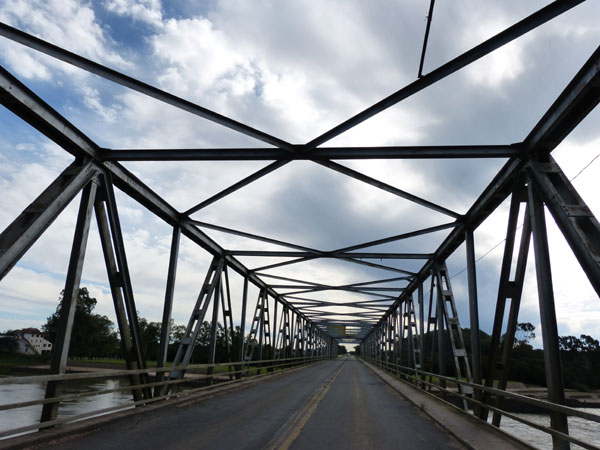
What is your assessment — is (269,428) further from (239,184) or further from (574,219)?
(574,219)

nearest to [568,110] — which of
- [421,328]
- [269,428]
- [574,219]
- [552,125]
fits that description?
[552,125]

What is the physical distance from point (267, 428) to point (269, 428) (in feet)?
0.13

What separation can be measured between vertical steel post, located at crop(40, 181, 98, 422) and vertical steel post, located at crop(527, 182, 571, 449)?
7.90 metres

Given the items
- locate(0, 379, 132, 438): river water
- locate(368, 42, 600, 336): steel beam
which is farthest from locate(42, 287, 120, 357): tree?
locate(368, 42, 600, 336): steel beam

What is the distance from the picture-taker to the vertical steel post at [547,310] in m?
6.29

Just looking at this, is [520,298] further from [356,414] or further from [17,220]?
[17,220]

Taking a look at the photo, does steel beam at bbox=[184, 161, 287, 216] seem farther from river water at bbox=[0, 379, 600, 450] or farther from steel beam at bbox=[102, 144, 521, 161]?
river water at bbox=[0, 379, 600, 450]

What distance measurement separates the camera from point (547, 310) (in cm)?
664

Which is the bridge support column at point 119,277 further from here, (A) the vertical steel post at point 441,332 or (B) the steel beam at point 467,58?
(A) the vertical steel post at point 441,332

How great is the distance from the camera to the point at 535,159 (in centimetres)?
751

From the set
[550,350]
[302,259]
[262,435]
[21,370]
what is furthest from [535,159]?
[21,370]

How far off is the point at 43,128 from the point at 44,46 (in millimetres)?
1373

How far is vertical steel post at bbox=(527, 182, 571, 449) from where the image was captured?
6.29m

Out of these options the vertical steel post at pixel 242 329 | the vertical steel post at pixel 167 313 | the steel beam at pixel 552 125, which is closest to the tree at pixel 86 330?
the vertical steel post at pixel 242 329
